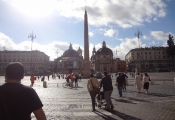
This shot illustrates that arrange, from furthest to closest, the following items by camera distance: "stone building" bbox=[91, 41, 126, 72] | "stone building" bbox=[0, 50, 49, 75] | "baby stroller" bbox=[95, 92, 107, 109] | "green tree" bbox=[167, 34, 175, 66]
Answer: "stone building" bbox=[91, 41, 126, 72], "stone building" bbox=[0, 50, 49, 75], "green tree" bbox=[167, 34, 175, 66], "baby stroller" bbox=[95, 92, 107, 109]

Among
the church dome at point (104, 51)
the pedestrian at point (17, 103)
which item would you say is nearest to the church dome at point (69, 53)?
the church dome at point (104, 51)

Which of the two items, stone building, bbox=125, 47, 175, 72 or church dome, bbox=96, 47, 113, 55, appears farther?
church dome, bbox=96, 47, 113, 55

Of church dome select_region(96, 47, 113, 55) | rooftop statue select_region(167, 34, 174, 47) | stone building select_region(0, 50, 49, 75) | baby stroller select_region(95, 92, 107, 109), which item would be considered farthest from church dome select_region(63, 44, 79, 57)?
baby stroller select_region(95, 92, 107, 109)

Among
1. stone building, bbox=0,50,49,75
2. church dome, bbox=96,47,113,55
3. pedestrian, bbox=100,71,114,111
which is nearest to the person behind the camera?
pedestrian, bbox=100,71,114,111

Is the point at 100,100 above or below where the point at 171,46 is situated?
below

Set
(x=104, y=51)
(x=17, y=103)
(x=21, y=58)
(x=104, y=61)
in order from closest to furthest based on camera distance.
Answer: (x=17, y=103) → (x=21, y=58) → (x=104, y=61) → (x=104, y=51)

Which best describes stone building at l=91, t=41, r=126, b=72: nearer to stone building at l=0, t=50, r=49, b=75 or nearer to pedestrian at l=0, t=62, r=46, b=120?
stone building at l=0, t=50, r=49, b=75

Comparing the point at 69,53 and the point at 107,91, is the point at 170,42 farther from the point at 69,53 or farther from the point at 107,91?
the point at 107,91

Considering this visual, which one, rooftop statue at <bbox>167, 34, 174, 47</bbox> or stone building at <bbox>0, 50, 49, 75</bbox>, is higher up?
rooftop statue at <bbox>167, 34, 174, 47</bbox>

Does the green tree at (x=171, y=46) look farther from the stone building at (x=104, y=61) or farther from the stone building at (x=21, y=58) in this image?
the stone building at (x=21, y=58)

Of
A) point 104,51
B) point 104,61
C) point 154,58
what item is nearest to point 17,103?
point 104,61

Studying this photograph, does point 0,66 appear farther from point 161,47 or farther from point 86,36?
point 161,47

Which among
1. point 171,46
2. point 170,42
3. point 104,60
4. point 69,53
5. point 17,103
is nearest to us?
point 17,103

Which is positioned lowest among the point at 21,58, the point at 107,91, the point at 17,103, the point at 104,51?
the point at 107,91
